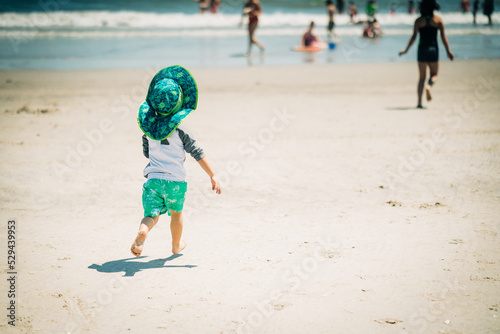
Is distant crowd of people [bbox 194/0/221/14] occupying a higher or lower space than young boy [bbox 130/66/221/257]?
higher

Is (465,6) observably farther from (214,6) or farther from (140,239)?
(140,239)

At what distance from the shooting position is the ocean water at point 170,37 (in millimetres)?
16250

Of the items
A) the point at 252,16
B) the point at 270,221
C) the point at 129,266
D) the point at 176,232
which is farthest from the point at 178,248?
the point at 252,16

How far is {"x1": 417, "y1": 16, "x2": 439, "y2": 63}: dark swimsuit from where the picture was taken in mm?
9133

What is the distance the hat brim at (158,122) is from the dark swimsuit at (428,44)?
6.50 m

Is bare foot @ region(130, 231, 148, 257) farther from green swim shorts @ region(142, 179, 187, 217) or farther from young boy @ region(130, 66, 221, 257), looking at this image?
green swim shorts @ region(142, 179, 187, 217)

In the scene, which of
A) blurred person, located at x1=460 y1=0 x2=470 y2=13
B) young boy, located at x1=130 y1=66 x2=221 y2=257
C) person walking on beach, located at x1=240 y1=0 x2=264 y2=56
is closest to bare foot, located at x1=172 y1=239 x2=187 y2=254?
young boy, located at x1=130 y1=66 x2=221 y2=257

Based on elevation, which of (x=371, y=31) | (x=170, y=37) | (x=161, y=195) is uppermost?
(x=371, y=31)

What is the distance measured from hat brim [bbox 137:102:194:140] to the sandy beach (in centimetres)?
105

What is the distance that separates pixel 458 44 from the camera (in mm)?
19531

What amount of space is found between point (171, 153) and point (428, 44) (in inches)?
261

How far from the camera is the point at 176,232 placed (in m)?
4.24

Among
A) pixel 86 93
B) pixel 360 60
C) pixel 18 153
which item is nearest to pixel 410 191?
pixel 18 153

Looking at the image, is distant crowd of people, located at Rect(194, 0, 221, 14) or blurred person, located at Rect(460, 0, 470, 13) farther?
blurred person, located at Rect(460, 0, 470, 13)
